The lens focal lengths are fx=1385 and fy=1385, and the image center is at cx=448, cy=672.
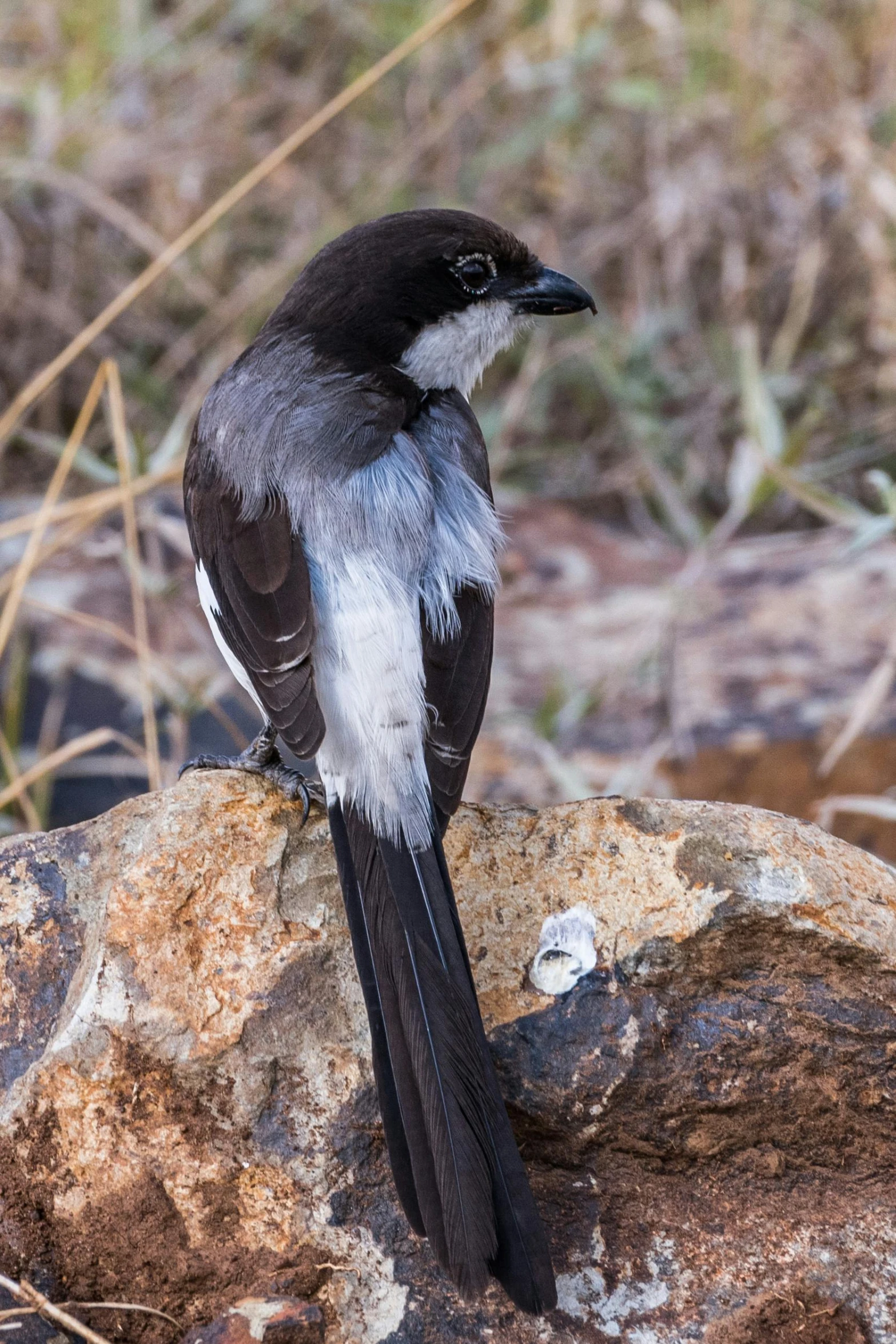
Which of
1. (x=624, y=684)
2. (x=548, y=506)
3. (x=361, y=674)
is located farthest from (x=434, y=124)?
(x=361, y=674)

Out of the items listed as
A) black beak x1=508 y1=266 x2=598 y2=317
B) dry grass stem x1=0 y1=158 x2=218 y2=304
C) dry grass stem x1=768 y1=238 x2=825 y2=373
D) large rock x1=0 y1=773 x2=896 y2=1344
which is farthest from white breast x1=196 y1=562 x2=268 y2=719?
dry grass stem x1=768 y1=238 x2=825 y2=373

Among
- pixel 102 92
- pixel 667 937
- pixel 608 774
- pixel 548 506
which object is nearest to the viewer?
pixel 667 937

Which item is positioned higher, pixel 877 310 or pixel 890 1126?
pixel 877 310

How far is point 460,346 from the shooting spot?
301cm

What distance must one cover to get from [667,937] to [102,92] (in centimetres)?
518

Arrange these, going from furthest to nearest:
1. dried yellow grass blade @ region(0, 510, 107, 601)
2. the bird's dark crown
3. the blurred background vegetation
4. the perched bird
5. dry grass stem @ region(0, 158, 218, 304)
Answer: the blurred background vegetation, dry grass stem @ region(0, 158, 218, 304), dried yellow grass blade @ region(0, 510, 107, 601), the bird's dark crown, the perched bird

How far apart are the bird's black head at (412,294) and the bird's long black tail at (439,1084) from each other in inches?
47.7

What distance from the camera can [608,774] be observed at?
4242mm

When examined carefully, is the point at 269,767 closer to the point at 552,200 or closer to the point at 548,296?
the point at 548,296

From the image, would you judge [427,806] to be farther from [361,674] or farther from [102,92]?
[102,92]

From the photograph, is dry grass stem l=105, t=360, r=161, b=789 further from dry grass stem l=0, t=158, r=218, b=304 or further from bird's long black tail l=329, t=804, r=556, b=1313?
dry grass stem l=0, t=158, r=218, b=304

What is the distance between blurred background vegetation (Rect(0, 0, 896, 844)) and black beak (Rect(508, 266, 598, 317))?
71.2 inches

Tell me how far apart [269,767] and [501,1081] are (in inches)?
31.4

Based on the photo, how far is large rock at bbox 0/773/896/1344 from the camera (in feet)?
6.49
